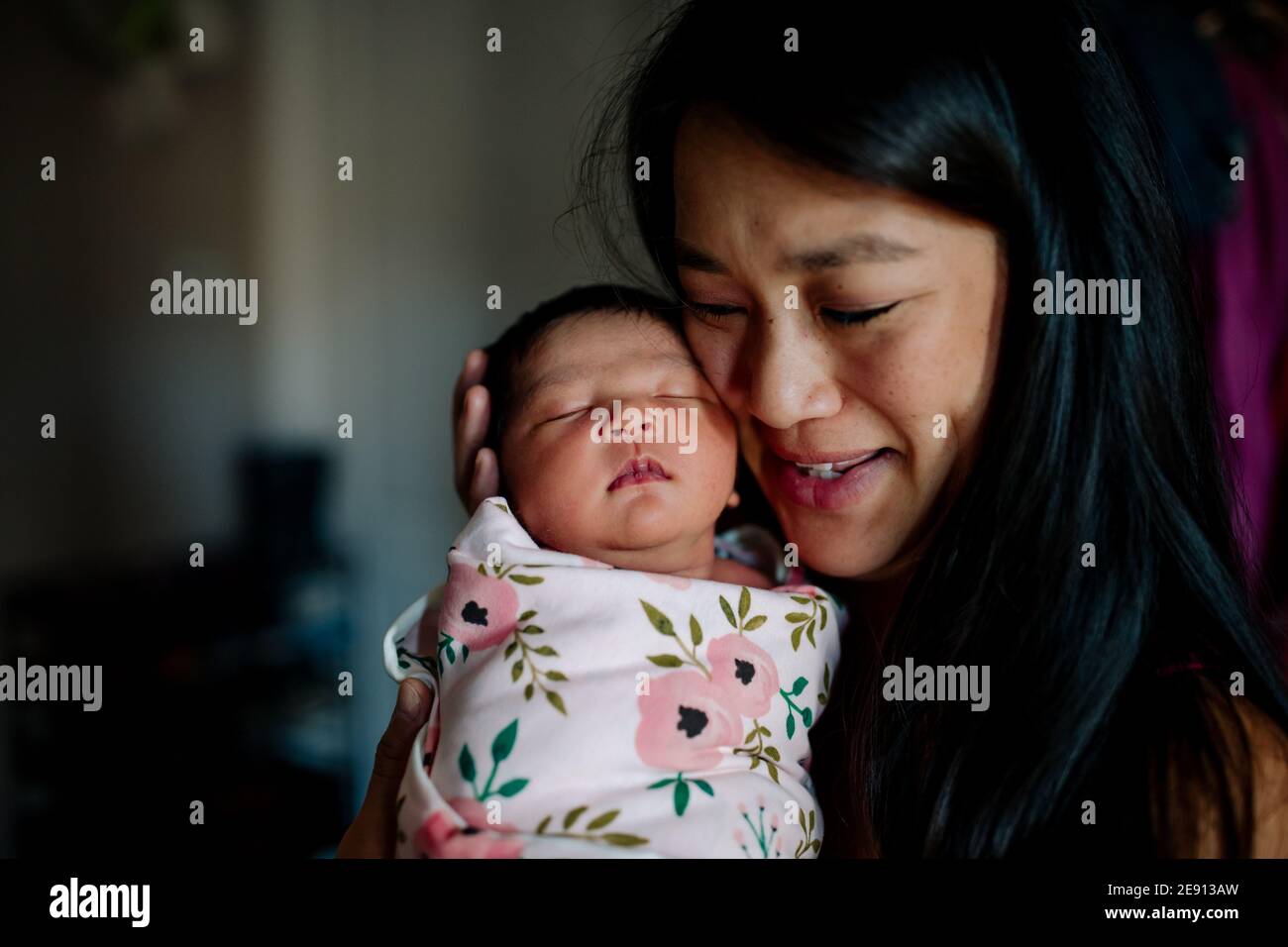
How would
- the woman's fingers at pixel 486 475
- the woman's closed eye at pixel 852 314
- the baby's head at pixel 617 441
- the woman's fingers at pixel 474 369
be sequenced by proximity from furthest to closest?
the woman's fingers at pixel 474 369, the woman's fingers at pixel 486 475, the baby's head at pixel 617 441, the woman's closed eye at pixel 852 314

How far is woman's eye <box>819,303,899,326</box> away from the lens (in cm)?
81

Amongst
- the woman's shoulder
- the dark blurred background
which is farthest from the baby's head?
the dark blurred background

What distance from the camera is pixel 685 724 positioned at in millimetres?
786

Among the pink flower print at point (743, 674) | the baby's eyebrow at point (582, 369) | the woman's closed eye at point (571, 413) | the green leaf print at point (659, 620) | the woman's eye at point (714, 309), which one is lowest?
the pink flower print at point (743, 674)

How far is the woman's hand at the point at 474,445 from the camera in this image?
101 centimetres

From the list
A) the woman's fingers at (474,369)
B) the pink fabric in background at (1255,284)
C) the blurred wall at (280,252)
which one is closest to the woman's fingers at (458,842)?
the woman's fingers at (474,369)

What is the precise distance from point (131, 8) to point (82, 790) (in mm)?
1795

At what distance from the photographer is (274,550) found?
2594 millimetres

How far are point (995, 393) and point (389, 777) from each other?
2.14 feet

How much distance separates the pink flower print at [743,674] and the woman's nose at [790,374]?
199 mm

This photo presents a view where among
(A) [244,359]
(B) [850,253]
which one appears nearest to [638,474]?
(B) [850,253]

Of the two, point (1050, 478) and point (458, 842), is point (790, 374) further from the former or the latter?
point (458, 842)

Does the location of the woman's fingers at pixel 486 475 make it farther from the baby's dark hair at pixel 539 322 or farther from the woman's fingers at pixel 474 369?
the woman's fingers at pixel 474 369

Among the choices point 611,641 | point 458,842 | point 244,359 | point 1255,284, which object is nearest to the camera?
point 458,842
